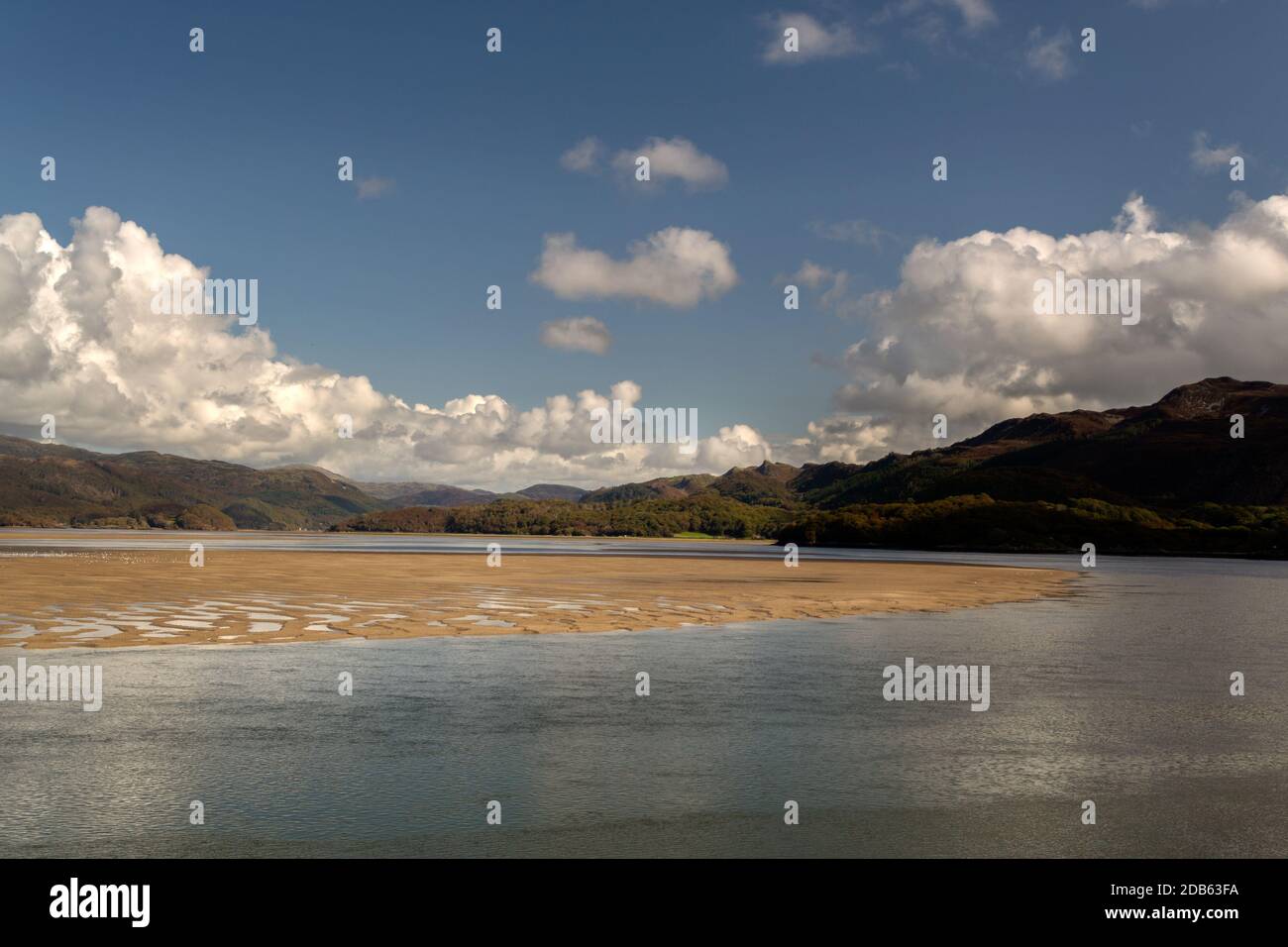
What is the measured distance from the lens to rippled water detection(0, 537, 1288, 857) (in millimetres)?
12211

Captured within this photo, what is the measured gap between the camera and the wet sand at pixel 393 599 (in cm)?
3403

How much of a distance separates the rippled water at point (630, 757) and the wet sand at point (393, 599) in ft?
18.3

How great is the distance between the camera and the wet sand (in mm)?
34031

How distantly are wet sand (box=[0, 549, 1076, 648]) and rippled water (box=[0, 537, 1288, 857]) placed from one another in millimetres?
5585

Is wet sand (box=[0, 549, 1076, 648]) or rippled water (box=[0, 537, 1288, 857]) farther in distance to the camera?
wet sand (box=[0, 549, 1076, 648])

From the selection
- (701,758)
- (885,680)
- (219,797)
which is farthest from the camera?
(885,680)

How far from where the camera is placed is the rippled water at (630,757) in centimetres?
1221

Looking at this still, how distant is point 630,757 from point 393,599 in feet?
113

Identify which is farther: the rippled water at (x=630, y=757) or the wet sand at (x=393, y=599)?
the wet sand at (x=393, y=599)
